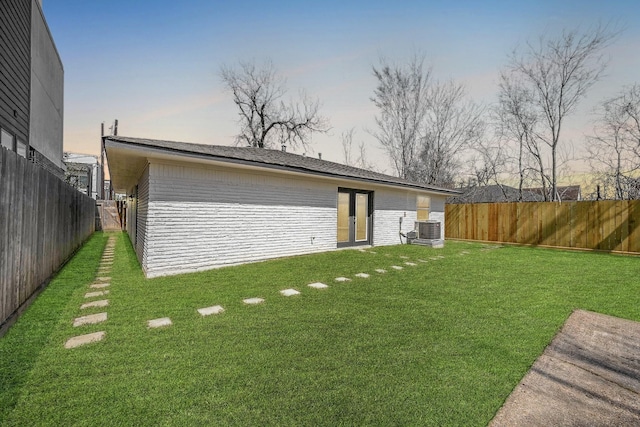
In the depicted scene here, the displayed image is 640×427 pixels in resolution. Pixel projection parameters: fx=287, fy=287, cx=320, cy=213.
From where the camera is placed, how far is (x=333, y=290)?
450 centimetres

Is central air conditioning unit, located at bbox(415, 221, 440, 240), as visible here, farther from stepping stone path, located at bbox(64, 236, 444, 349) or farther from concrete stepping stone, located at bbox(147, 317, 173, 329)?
concrete stepping stone, located at bbox(147, 317, 173, 329)

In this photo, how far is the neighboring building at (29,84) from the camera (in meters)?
6.74

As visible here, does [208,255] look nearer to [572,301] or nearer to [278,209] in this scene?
[278,209]

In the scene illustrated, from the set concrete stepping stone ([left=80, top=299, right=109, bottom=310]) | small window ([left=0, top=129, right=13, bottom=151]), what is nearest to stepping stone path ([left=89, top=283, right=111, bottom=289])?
concrete stepping stone ([left=80, top=299, right=109, bottom=310])

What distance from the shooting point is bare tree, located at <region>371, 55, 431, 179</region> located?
18750 mm

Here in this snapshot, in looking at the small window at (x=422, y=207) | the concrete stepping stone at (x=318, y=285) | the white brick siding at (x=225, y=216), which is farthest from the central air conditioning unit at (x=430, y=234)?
the concrete stepping stone at (x=318, y=285)

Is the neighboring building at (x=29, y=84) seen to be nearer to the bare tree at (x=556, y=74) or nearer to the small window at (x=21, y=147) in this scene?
the small window at (x=21, y=147)

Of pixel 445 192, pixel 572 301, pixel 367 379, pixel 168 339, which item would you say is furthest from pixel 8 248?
pixel 445 192

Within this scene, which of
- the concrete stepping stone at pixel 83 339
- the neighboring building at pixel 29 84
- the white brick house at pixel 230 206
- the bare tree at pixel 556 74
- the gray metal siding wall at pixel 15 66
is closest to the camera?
the concrete stepping stone at pixel 83 339

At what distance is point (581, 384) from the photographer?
212 centimetres

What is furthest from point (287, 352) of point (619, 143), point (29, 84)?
point (619, 143)

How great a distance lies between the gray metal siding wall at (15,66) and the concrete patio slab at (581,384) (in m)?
10.3

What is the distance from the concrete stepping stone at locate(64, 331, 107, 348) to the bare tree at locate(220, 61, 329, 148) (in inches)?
780

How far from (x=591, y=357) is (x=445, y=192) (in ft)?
34.5
